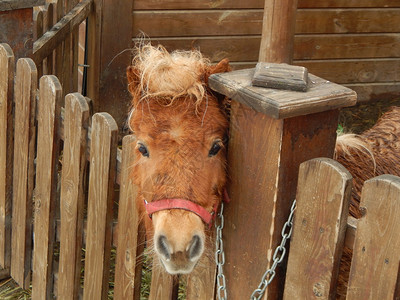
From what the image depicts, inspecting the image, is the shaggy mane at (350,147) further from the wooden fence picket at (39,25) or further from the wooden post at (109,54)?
the wooden post at (109,54)

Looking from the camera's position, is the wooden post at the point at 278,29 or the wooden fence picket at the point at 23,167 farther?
the wooden post at the point at 278,29

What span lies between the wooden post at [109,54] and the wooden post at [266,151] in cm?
404

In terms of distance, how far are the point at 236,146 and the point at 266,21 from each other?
279 centimetres

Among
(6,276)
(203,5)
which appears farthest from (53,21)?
(6,276)

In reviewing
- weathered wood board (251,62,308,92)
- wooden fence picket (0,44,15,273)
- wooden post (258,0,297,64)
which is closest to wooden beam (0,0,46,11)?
wooden fence picket (0,44,15,273)

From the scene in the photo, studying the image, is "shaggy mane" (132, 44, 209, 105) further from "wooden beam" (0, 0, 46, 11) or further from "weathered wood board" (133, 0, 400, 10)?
"weathered wood board" (133, 0, 400, 10)

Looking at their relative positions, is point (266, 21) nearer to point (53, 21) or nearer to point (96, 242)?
point (53, 21)

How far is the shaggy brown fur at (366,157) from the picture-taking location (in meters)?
2.73

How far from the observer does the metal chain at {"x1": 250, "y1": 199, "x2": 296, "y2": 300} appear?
2273 millimetres

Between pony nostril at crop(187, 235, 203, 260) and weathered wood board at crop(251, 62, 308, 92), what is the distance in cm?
56

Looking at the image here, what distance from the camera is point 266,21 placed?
5020 millimetres

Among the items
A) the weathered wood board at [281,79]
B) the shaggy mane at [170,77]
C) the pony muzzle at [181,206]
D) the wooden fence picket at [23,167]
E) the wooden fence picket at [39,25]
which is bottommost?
the wooden fence picket at [23,167]

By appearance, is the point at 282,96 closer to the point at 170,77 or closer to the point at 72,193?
the point at 170,77

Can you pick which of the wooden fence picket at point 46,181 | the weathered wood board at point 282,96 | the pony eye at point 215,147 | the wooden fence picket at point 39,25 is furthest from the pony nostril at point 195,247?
the wooden fence picket at point 39,25
